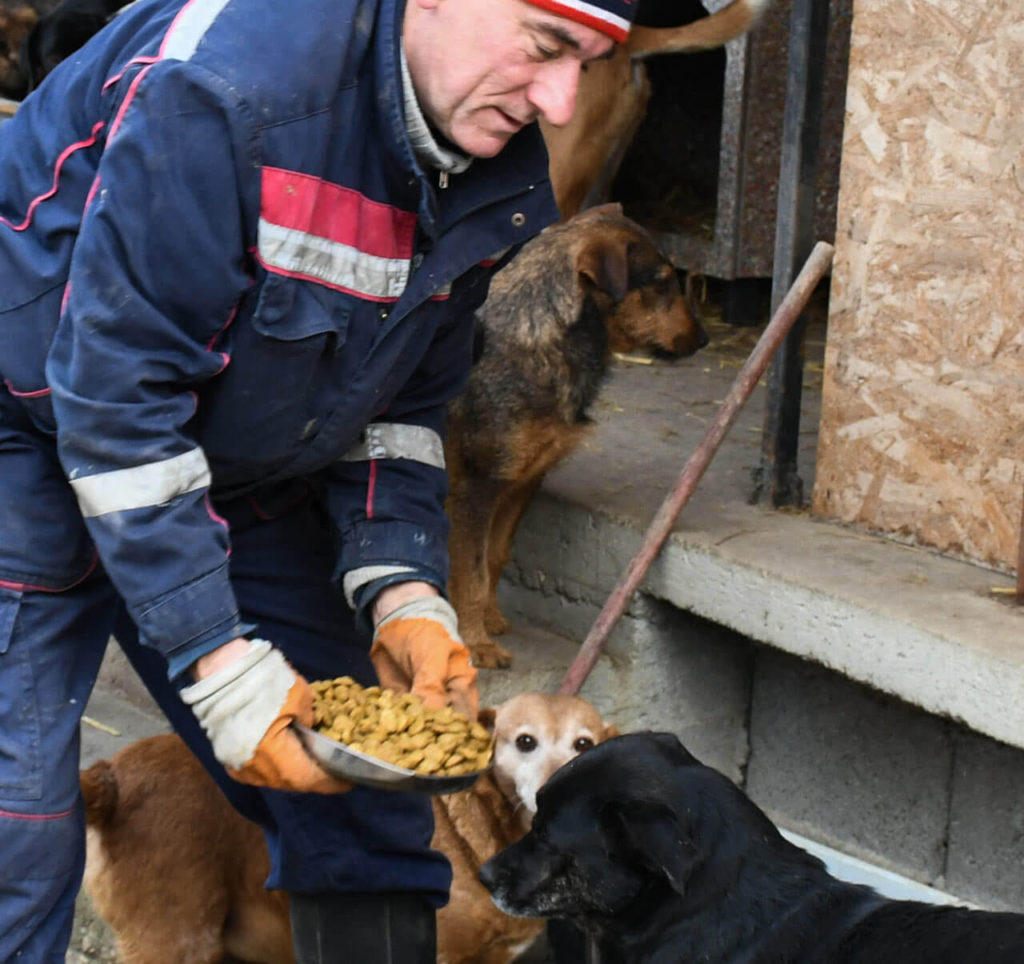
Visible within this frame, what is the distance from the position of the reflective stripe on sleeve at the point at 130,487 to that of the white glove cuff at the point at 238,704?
293 mm

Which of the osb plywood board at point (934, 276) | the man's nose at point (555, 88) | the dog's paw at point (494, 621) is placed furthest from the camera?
the dog's paw at point (494, 621)

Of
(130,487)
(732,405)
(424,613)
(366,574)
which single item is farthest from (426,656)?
(732,405)

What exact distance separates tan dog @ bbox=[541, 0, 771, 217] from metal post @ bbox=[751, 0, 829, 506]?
1.36 meters

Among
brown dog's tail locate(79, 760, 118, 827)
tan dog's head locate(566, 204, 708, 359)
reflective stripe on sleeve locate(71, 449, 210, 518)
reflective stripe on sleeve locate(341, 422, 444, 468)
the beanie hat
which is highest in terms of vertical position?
the beanie hat

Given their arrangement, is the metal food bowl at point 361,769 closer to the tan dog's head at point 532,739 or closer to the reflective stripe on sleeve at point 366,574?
the reflective stripe on sleeve at point 366,574

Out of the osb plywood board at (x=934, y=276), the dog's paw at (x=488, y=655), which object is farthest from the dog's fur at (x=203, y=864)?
the osb plywood board at (x=934, y=276)

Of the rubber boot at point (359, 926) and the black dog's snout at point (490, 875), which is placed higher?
the black dog's snout at point (490, 875)

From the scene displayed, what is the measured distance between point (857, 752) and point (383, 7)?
324 centimetres

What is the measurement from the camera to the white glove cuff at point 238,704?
7.41ft

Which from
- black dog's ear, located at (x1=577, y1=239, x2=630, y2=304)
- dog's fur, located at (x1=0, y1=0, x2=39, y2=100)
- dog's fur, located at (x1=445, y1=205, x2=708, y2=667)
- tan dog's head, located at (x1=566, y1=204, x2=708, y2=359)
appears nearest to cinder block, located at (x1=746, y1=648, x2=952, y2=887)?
dog's fur, located at (x1=445, y1=205, x2=708, y2=667)

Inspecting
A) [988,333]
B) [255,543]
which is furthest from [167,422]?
[988,333]

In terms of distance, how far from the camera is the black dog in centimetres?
257

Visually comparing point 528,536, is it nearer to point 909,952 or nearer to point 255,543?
point 255,543

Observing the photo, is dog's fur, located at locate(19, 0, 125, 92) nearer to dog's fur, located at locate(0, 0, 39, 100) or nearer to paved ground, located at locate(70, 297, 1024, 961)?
dog's fur, located at locate(0, 0, 39, 100)
